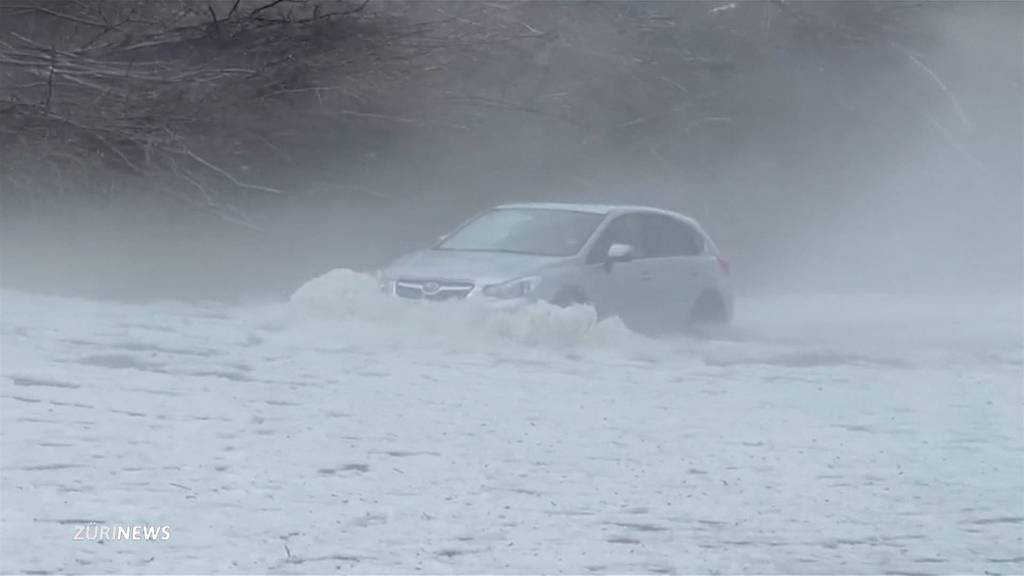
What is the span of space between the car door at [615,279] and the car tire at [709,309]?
968 mm

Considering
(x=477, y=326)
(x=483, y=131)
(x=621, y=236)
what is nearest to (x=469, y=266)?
(x=477, y=326)

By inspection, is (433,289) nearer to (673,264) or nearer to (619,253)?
(619,253)

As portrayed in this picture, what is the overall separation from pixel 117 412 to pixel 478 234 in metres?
6.33

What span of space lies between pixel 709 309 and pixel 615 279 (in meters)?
1.80

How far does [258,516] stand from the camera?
7062 millimetres

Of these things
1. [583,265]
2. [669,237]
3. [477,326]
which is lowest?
[477,326]

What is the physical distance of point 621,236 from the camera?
14938mm

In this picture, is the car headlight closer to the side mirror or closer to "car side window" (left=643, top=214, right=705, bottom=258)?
the side mirror

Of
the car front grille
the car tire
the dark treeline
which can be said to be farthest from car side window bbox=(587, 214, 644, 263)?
the dark treeline

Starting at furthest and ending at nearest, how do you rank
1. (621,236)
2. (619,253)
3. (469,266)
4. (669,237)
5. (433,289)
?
(669,237)
(621,236)
(619,253)
(469,266)
(433,289)

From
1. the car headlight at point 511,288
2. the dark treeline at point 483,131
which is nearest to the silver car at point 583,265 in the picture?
the car headlight at point 511,288

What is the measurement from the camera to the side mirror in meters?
14.2

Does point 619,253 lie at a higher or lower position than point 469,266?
higher

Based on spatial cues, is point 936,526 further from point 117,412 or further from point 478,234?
point 478,234
